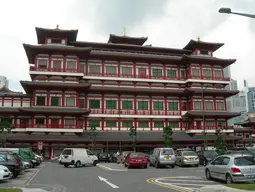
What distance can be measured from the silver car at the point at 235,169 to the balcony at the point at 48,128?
32.6m

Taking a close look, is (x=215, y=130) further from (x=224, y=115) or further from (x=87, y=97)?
(x=87, y=97)

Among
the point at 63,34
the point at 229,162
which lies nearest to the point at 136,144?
the point at 63,34

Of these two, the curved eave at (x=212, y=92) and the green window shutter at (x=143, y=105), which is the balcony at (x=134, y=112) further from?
the curved eave at (x=212, y=92)

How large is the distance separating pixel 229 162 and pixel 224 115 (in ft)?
126

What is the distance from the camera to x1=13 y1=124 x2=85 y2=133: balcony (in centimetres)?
4447

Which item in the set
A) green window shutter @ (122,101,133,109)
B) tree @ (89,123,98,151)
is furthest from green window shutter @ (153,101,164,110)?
tree @ (89,123,98,151)

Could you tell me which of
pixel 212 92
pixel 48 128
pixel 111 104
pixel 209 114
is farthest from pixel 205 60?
pixel 48 128

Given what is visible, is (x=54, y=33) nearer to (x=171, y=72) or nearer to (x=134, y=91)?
(x=134, y=91)

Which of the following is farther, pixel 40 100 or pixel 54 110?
pixel 40 100

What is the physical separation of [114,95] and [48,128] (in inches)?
516

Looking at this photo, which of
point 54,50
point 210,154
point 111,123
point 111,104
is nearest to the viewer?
point 210,154

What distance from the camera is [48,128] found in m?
44.9

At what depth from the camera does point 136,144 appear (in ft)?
156

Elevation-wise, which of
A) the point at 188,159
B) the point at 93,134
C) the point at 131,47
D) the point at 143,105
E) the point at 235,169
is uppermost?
the point at 131,47
